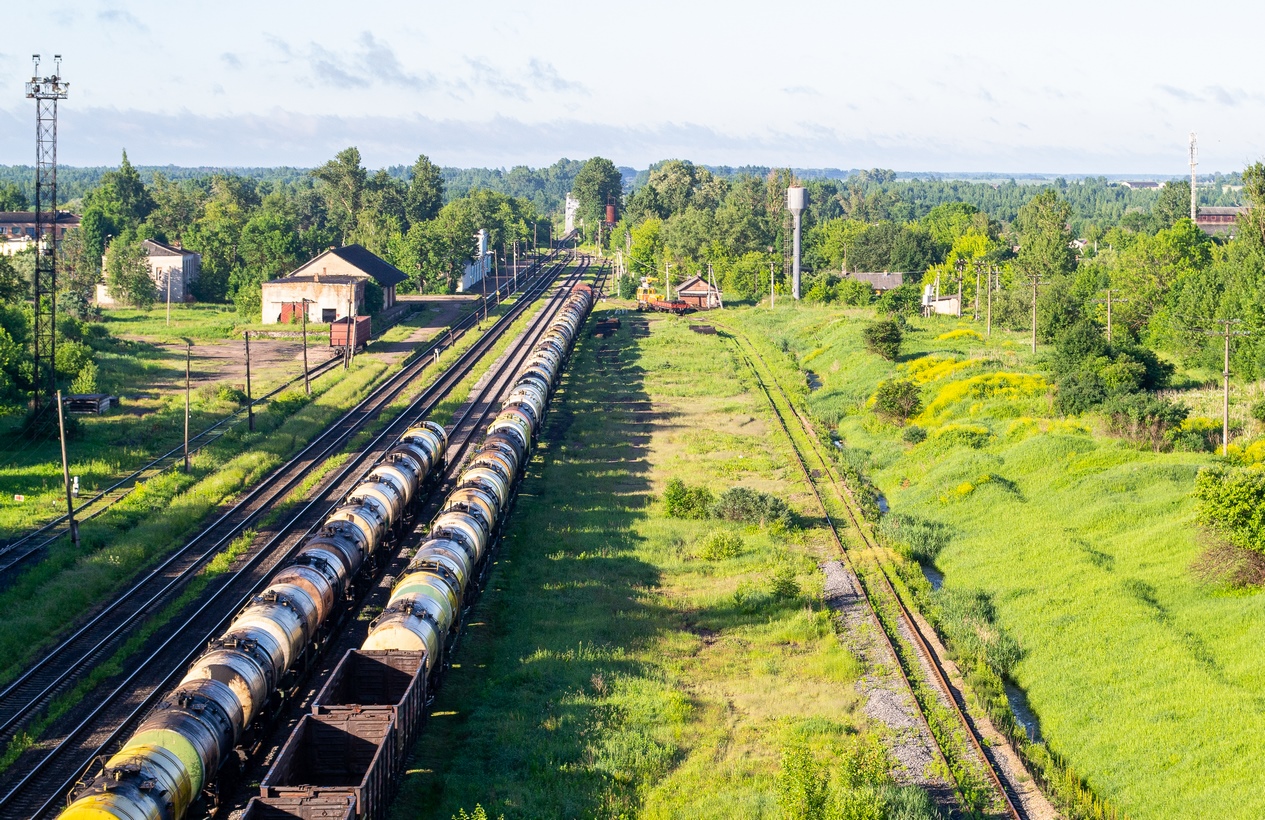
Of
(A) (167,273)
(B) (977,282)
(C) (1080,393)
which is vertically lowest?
(C) (1080,393)

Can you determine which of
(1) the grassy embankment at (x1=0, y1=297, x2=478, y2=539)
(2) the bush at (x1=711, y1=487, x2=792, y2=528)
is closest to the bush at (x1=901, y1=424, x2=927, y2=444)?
(2) the bush at (x1=711, y1=487, x2=792, y2=528)

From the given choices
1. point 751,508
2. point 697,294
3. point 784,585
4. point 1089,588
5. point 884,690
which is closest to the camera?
point 884,690

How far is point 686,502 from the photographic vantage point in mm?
45219

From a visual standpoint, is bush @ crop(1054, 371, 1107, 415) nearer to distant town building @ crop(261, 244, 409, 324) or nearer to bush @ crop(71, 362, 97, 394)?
bush @ crop(71, 362, 97, 394)

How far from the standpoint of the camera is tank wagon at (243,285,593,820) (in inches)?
789

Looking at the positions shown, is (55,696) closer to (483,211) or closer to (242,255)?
(242,255)

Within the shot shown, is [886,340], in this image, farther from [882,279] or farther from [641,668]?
[882,279]

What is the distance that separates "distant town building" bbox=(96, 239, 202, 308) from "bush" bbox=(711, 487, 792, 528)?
3567 inches

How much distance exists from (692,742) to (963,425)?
112 feet

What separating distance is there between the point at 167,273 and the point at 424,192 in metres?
66.1

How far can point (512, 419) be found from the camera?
50.4 meters

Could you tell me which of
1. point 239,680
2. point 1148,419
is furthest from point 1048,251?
point 239,680

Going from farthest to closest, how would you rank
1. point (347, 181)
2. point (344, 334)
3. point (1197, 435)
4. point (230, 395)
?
1. point (347, 181)
2. point (344, 334)
3. point (230, 395)
4. point (1197, 435)

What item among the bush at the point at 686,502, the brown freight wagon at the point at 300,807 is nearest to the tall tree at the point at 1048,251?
the bush at the point at 686,502
